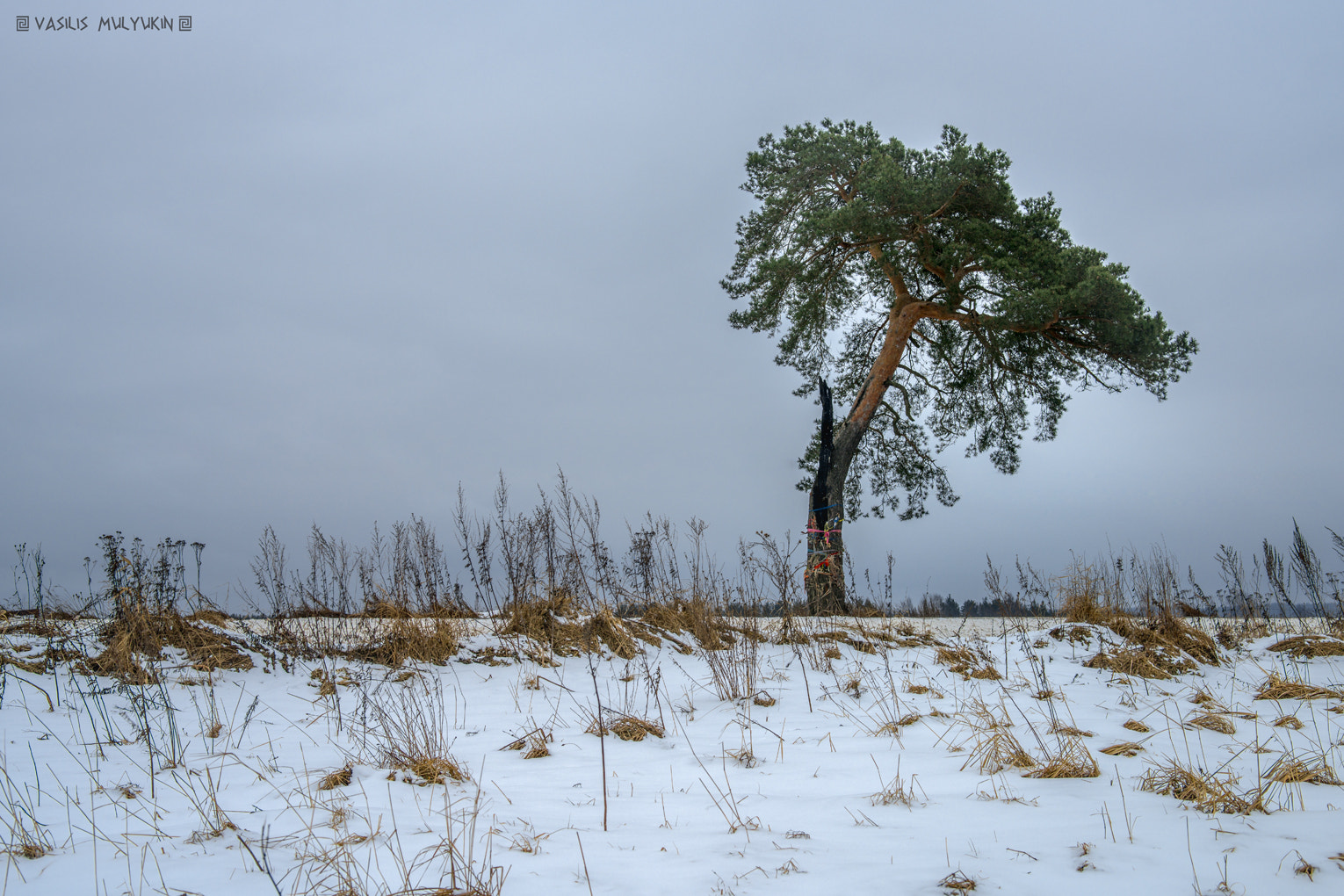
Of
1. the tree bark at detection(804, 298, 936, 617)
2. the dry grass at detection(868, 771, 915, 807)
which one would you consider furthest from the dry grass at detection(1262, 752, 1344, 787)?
the tree bark at detection(804, 298, 936, 617)

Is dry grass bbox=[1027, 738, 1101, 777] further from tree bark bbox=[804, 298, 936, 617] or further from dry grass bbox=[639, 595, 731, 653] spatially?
tree bark bbox=[804, 298, 936, 617]

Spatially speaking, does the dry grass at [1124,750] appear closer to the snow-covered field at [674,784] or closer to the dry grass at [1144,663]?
the snow-covered field at [674,784]

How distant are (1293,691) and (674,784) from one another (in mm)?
4437

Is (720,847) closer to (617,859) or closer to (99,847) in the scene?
(617,859)

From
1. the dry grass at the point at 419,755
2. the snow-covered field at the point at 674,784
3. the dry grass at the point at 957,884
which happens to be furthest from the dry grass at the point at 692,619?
the dry grass at the point at 957,884

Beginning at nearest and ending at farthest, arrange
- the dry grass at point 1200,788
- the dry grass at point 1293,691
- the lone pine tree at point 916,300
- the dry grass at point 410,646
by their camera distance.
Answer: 1. the dry grass at point 1200,788
2. the dry grass at point 1293,691
3. the dry grass at point 410,646
4. the lone pine tree at point 916,300

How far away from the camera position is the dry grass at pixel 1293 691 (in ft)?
15.6

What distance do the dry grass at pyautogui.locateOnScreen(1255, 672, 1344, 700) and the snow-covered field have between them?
0.32 feet

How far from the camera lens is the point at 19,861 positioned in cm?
246

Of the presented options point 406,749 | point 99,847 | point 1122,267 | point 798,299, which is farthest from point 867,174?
point 99,847

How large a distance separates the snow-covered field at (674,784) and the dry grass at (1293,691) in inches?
3.8

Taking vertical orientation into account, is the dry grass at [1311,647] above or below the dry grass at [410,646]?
below

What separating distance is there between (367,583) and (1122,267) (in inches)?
414

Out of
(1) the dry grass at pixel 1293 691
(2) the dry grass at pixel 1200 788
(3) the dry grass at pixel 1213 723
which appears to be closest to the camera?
(2) the dry grass at pixel 1200 788
